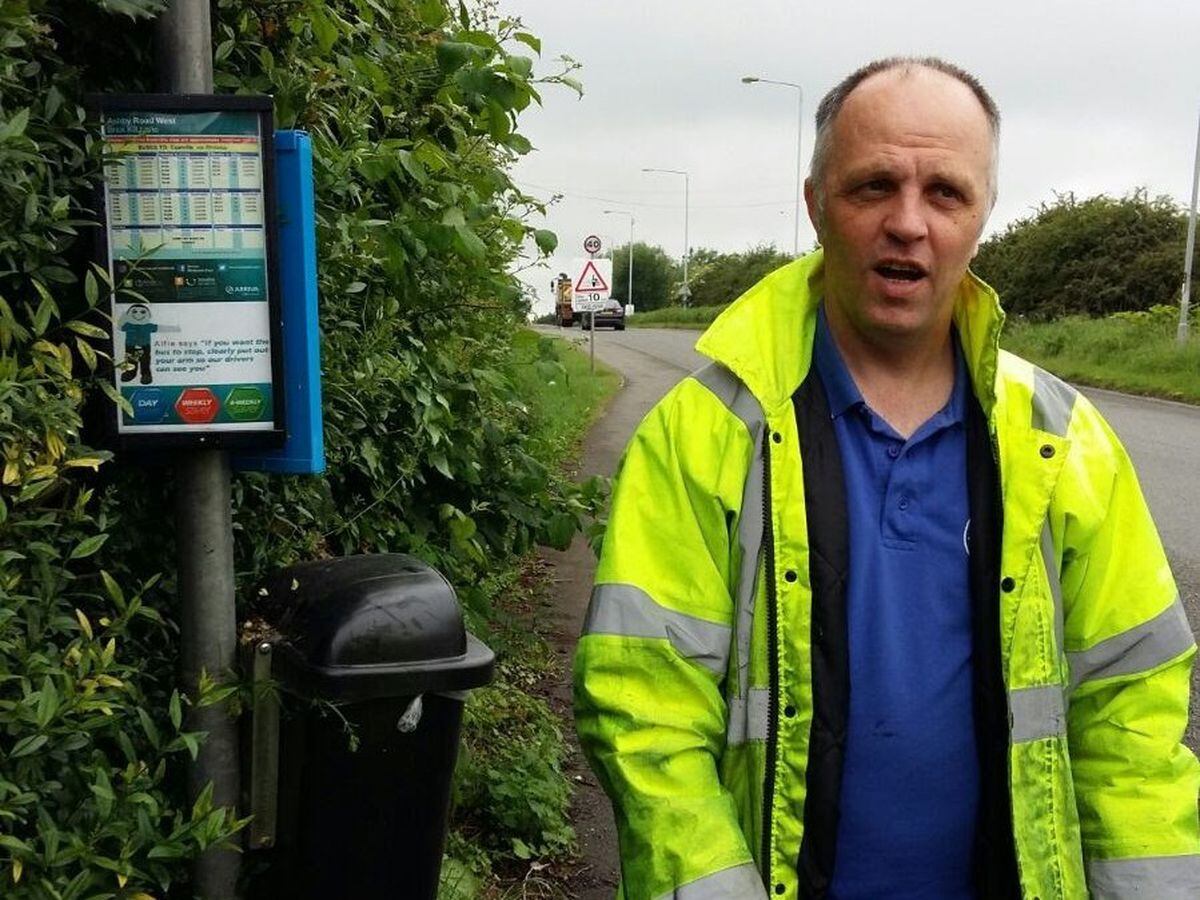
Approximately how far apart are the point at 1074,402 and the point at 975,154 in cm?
40

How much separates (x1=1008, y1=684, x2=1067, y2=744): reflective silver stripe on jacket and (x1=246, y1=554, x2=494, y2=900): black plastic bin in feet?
2.73

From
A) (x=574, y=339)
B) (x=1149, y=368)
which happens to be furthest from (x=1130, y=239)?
(x=574, y=339)

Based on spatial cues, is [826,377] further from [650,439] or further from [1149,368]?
[1149,368]

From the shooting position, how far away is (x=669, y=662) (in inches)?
66.4

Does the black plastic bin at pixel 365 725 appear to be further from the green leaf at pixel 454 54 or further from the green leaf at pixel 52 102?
the green leaf at pixel 454 54

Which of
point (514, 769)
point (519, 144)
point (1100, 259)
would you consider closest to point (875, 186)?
point (519, 144)

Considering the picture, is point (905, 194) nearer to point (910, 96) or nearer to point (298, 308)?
point (910, 96)

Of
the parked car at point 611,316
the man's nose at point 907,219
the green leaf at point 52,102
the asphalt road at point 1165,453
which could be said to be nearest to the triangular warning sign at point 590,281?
the asphalt road at point 1165,453

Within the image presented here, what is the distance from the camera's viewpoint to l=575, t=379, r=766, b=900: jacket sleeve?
5.37 ft

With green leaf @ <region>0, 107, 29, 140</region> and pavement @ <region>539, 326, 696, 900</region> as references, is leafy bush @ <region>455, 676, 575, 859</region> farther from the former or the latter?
green leaf @ <region>0, 107, 29, 140</region>

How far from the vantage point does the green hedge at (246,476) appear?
173cm

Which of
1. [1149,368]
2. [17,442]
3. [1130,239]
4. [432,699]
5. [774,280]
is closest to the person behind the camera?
[17,442]

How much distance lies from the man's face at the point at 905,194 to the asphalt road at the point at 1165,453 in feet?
0.93

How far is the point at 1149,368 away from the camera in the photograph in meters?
22.0
